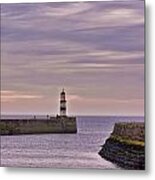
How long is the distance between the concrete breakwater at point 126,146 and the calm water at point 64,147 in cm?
2

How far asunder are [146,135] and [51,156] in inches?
16.7

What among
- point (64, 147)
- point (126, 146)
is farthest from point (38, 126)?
point (126, 146)

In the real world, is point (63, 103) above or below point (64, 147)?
above

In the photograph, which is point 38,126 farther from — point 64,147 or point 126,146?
point 126,146

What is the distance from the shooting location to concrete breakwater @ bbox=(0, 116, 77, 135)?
2580 millimetres

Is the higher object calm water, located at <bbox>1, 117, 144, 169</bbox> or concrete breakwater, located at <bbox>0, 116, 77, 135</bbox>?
concrete breakwater, located at <bbox>0, 116, 77, 135</bbox>

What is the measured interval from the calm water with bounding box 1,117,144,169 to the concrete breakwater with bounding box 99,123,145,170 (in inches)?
1.0

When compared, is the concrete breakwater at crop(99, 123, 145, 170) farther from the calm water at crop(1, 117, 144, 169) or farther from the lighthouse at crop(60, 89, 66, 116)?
the lighthouse at crop(60, 89, 66, 116)

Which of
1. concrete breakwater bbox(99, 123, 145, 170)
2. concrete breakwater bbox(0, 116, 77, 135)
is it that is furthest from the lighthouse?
concrete breakwater bbox(99, 123, 145, 170)

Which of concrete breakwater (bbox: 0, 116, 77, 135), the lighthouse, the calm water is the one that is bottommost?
the calm water

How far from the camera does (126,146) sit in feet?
8.27

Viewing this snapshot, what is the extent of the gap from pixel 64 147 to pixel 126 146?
271 millimetres

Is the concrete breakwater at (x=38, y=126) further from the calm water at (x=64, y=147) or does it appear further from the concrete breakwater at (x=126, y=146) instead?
the concrete breakwater at (x=126, y=146)

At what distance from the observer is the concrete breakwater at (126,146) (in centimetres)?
249
